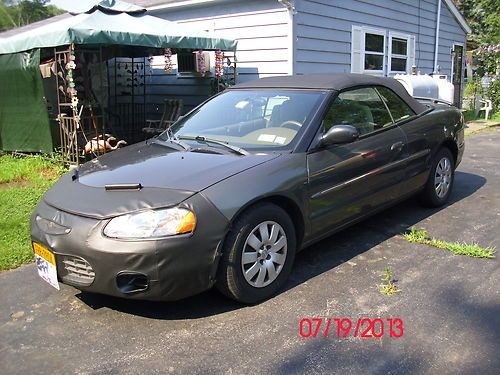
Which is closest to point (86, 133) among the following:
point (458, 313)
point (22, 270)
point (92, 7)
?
point (92, 7)

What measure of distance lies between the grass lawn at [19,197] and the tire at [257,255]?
2111 millimetres

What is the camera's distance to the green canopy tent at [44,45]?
24.2 ft

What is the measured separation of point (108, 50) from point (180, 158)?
7.01m

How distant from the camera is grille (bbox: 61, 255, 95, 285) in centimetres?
293

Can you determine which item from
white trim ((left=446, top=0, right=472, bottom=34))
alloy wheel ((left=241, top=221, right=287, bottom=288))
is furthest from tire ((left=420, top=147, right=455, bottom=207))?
white trim ((left=446, top=0, right=472, bottom=34))

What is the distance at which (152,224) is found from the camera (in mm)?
2877

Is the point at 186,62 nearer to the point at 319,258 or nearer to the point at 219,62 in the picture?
the point at 219,62

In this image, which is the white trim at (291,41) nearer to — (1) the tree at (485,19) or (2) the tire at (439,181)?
(2) the tire at (439,181)

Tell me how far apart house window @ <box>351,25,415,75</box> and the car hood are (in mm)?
7607

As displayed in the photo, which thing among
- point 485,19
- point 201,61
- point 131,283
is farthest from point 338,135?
point 485,19

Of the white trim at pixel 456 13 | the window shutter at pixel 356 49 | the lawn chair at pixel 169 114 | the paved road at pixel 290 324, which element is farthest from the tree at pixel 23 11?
the paved road at pixel 290 324

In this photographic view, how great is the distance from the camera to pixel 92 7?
7941 mm

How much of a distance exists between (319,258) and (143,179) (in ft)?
5.35

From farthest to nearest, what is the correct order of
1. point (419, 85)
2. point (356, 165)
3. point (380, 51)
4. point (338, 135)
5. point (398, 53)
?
point (398, 53) < point (380, 51) < point (419, 85) < point (356, 165) < point (338, 135)
